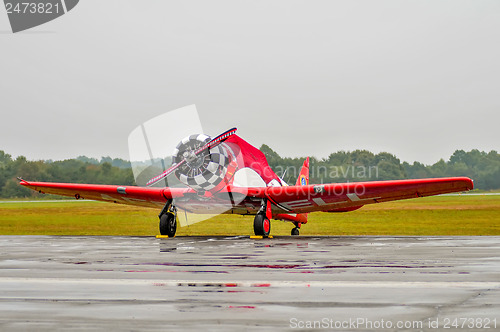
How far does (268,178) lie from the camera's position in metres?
21.4

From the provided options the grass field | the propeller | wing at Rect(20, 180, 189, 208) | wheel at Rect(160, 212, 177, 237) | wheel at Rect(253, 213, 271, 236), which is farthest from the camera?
the grass field

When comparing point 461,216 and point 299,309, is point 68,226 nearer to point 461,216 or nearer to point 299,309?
point 461,216

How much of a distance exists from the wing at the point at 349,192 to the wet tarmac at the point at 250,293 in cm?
749

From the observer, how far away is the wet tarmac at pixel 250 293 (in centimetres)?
488

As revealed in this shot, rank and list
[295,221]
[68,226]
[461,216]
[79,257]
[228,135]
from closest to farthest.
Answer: [79,257] < [228,135] < [295,221] < [68,226] < [461,216]

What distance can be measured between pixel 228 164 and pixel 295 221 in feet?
20.1

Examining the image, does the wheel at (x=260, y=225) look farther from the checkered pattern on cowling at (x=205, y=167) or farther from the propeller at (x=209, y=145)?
the propeller at (x=209, y=145)

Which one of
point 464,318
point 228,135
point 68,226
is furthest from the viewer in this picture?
point 68,226

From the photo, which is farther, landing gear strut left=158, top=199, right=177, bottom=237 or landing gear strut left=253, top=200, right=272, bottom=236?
landing gear strut left=158, top=199, right=177, bottom=237

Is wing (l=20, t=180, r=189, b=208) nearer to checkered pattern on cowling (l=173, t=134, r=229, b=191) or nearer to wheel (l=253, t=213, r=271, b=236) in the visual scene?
checkered pattern on cowling (l=173, t=134, r=229, b=191)

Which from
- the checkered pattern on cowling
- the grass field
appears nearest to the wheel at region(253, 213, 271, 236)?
the checkered pattern on cowling

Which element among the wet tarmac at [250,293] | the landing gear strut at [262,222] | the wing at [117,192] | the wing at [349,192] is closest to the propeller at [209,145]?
the wing at [117,192]

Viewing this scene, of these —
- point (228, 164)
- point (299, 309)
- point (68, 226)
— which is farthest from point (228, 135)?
point (68, 226)

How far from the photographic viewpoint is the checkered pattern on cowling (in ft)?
61.5
